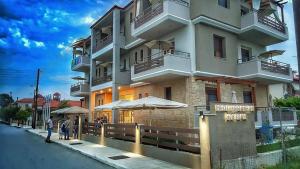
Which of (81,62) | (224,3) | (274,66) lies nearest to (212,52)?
(224,3)

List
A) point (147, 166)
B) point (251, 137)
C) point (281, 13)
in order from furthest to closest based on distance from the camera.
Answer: point (281, 13) < point (251, 137) < point (147, 166)

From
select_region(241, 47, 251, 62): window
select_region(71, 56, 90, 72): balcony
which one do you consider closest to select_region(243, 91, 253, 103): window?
select_region(241, 47, 251, 62): window

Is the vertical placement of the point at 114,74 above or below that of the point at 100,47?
below

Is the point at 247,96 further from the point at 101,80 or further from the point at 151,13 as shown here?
the point at 101,80

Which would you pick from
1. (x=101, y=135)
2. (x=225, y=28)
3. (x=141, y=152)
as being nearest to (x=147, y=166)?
(x=141, y=152)

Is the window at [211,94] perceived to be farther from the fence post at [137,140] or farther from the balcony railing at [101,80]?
the balcony railing at [101,80]

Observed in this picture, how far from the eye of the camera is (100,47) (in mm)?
27844

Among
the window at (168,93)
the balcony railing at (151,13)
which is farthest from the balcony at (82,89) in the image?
the window at (168,93)

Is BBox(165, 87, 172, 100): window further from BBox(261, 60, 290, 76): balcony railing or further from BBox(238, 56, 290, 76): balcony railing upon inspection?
BBox(261, 60, 290, 76): balcony railing

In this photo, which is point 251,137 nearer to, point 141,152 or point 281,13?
point 141,152

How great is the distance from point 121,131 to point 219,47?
9.47 m

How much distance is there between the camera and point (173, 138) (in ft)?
40.3

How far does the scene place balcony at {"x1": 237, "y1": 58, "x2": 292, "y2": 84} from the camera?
19006 mm

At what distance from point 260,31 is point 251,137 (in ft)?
36.4
